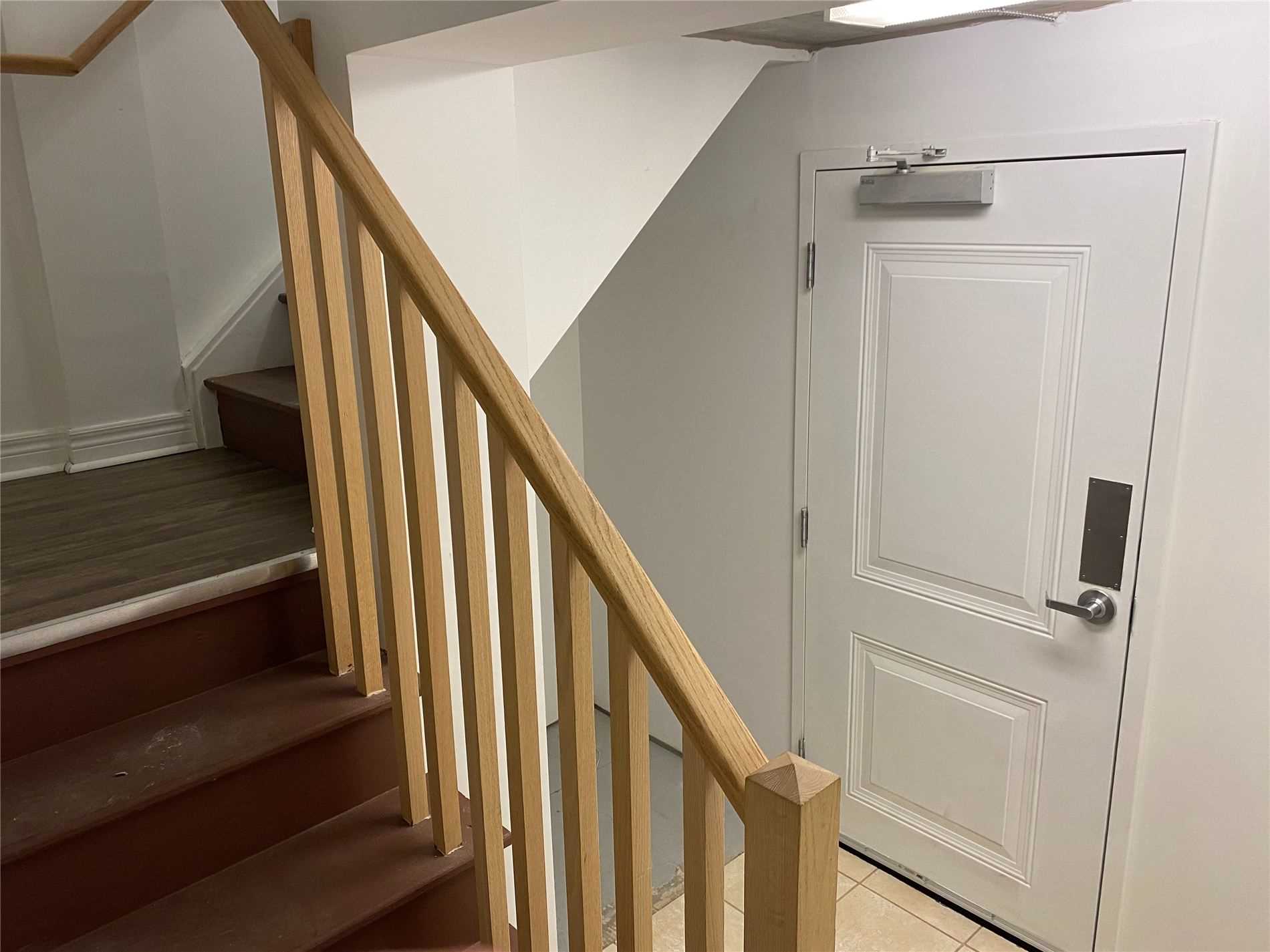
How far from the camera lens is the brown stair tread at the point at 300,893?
1324mm

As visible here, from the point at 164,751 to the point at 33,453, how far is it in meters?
1.12

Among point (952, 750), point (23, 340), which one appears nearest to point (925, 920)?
point (952, 750)

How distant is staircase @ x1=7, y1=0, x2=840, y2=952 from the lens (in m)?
1.08

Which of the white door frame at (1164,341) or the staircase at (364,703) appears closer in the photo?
the staircase at (364,703)

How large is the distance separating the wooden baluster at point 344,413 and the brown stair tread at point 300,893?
245 mm

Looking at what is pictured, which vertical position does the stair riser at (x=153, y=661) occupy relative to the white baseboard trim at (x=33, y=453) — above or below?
below

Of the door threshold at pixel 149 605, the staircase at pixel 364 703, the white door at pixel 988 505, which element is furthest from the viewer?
the white door at pixel 988 505

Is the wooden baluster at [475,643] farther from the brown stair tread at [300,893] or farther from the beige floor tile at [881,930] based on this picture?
the beige floor tile at [881,930]

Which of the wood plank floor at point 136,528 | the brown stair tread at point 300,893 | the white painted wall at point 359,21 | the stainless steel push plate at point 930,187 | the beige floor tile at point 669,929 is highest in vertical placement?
the white painted wall at point 359,21

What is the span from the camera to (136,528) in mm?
1858

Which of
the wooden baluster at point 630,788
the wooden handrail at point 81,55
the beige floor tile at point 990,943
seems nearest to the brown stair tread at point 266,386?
the wooden handrail at point 81,55

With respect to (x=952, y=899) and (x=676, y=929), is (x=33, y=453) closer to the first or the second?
(x=676, y=929)

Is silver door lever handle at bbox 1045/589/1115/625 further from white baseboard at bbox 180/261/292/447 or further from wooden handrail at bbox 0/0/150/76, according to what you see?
wooden handrail at bbox 0/0/150/76

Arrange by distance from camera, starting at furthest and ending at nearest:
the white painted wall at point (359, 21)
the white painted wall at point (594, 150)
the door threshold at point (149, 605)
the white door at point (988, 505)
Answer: the white door at point (988, 505)
the white painted wall at point (594, 150)
the door threshold at point (149, 605)
the white painted wall at point (359, 21)
